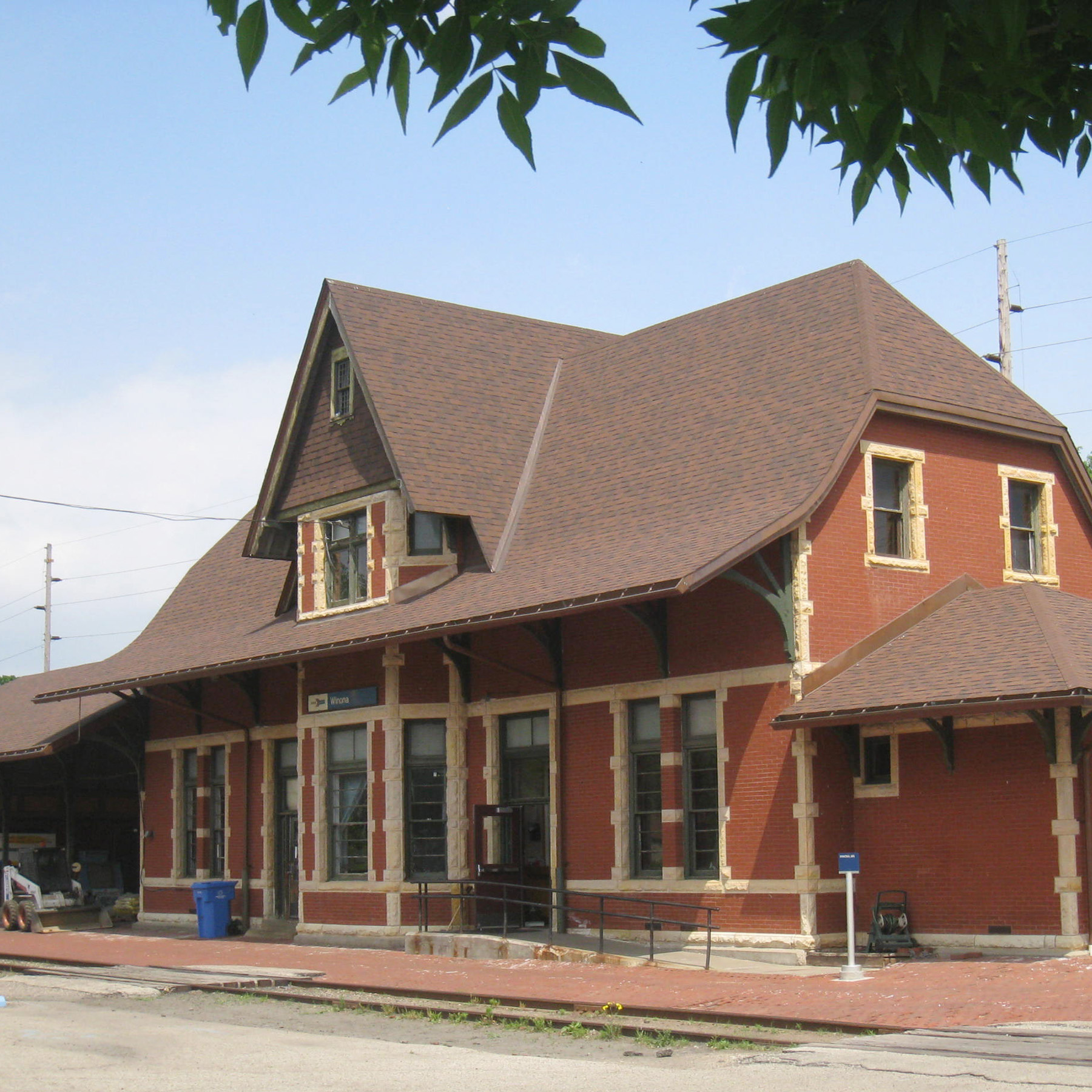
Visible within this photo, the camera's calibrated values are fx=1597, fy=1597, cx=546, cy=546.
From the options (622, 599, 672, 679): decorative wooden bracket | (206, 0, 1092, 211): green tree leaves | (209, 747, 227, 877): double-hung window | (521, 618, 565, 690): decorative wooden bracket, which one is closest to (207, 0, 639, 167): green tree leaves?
(206, 0, 1092, 211): green tree leaves

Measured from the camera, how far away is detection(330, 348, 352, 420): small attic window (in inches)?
1003

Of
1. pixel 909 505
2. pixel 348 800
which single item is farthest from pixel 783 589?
pixel 348 800

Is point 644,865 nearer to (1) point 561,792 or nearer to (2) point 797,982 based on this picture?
(1) point 561,792

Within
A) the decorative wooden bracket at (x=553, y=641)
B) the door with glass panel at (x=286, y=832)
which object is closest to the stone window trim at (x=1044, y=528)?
the decorative wooden bracket at (x=553, y=641)

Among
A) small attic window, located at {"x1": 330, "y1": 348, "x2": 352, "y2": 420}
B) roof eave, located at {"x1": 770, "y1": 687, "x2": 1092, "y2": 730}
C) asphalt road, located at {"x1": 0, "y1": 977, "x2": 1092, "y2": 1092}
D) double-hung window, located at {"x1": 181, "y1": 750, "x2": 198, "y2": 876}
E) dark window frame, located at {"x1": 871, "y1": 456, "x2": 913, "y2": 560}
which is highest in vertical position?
small attic window, located at {"x1": 330, "y1": 348, "x2": 352, "y2": 420}

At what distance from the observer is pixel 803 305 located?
22.7m

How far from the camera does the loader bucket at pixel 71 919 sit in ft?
90.5

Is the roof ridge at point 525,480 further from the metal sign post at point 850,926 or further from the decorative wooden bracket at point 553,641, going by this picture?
the metal sign post at point 850,926

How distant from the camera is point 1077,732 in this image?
55.0 ft

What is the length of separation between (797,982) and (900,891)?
2.83 meters

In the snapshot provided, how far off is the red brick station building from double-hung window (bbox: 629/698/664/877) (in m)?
0.05

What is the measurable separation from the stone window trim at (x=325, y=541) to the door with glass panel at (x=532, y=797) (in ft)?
9.99

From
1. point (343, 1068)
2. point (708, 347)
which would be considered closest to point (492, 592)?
point (708, 347)

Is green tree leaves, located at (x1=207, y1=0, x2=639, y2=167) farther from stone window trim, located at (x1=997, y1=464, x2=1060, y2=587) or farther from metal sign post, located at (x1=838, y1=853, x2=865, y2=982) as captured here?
stone window trim, located at (x1=997, y1=464, x2=1060, y2=587)
